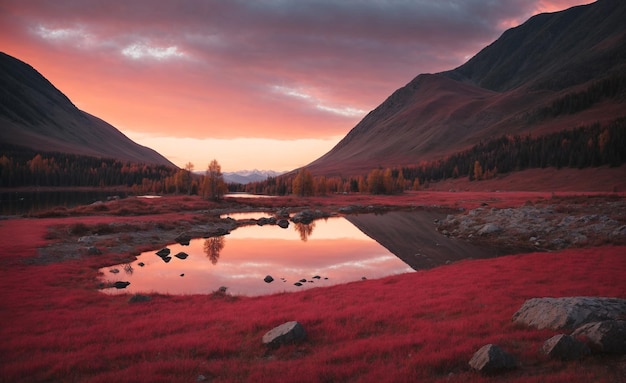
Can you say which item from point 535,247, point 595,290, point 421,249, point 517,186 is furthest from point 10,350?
point 517,186

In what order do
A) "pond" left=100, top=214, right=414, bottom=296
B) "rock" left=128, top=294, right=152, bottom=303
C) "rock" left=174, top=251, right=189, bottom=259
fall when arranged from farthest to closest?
"rock" left=174, top=251, right=189, bottom=259
"pond" left=100, top=214, right=414, bottom=296
"rock" left=128, top=294, right=152, bottom=303

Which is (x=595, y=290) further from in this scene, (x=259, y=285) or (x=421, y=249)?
(x=421, y=249)

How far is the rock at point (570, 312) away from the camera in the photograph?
49.8ft

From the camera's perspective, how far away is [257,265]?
156ft

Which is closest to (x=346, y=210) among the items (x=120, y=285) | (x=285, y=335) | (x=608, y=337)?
(x=120, y=285)

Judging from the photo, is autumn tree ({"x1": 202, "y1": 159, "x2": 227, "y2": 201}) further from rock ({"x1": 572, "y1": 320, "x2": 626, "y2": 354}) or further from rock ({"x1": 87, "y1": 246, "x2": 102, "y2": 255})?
rock ({"x1": 572, "y1": 320, "x2": 626, "y2": 354})

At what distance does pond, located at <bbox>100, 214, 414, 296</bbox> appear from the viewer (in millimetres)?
37250

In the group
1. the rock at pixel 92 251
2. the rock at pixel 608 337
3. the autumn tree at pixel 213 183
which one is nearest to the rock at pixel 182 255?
the rock at pixel 92 251

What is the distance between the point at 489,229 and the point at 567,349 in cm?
5497

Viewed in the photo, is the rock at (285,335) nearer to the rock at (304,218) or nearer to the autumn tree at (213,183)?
the rock at (304,218)

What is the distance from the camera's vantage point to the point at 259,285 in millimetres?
37500

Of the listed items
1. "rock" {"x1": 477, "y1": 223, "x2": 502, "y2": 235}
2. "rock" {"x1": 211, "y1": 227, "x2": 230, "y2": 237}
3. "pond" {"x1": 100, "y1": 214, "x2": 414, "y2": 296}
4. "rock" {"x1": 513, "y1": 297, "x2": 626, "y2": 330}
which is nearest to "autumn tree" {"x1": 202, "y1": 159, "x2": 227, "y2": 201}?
"rock" {"x1": 211, "y1": 227, "x2": 230, "y2": 237}

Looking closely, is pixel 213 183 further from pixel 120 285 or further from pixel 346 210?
pixel 120 285

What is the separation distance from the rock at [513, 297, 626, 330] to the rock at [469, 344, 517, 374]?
4.78 m
